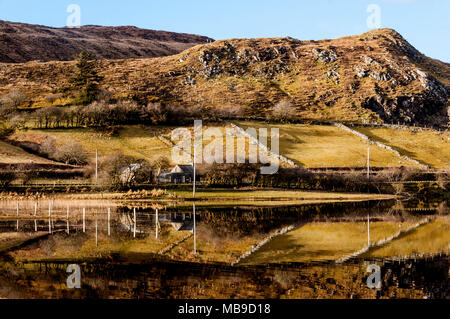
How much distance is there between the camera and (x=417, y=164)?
89438mm

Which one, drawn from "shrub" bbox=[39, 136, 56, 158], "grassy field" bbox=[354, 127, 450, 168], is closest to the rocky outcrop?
"grassy field" bbox=[354, 127, 450, 168]

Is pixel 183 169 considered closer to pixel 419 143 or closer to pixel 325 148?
pixel 325 148

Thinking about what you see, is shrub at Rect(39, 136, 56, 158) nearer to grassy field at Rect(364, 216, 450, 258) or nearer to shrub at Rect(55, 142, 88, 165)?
shrub at Rect(55, 142, 88, 165)

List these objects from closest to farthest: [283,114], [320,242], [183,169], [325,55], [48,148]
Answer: [320,242] < [183,169] < [48,148] < [283,114] < [325,55]

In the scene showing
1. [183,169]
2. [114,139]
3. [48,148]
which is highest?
[114,139]

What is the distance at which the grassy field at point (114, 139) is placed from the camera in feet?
303

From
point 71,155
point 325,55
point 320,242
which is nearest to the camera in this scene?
point 320,242

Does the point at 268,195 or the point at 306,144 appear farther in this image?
the point at 306,144

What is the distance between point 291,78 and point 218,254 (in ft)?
473

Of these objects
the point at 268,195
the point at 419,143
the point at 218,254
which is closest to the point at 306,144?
the point at 419,143

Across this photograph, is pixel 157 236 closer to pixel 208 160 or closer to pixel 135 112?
pixel 208 160

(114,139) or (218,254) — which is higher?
(114,139)

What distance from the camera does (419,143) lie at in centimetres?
10494
